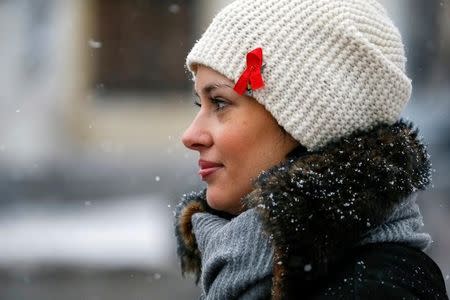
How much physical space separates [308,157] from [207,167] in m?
0.33

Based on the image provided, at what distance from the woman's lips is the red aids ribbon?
199mm

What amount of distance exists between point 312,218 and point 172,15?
13944 millimetres

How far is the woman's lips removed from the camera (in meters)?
2.64

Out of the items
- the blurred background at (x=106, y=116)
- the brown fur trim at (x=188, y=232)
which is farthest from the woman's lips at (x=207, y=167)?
the blurred background at (x=106, y=116)

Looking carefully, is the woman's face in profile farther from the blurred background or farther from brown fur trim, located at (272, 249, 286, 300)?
the blurred background

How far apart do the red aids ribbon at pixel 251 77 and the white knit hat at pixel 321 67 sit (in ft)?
0.05

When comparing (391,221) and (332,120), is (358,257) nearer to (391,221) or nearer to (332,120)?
(391,221)

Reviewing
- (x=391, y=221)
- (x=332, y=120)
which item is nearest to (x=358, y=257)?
(x=391, y=221)

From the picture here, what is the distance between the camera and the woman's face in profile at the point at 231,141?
2.61 m

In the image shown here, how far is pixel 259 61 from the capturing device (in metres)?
2.62

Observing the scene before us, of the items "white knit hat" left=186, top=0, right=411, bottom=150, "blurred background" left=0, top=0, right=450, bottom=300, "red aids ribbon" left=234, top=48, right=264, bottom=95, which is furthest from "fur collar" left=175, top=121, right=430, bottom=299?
"blurred background" left=0, top=0, right=450, bottom=300

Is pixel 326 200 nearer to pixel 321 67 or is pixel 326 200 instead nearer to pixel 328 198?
pixel 328 198

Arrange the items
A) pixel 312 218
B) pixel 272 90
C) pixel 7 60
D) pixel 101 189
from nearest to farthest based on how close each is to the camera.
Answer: pixel 312 218 < pixel 272 90 < pixel 101 189 < pixel 7 60

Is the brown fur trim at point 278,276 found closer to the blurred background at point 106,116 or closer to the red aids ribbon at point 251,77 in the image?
the red aids ribbon at point 251,77
